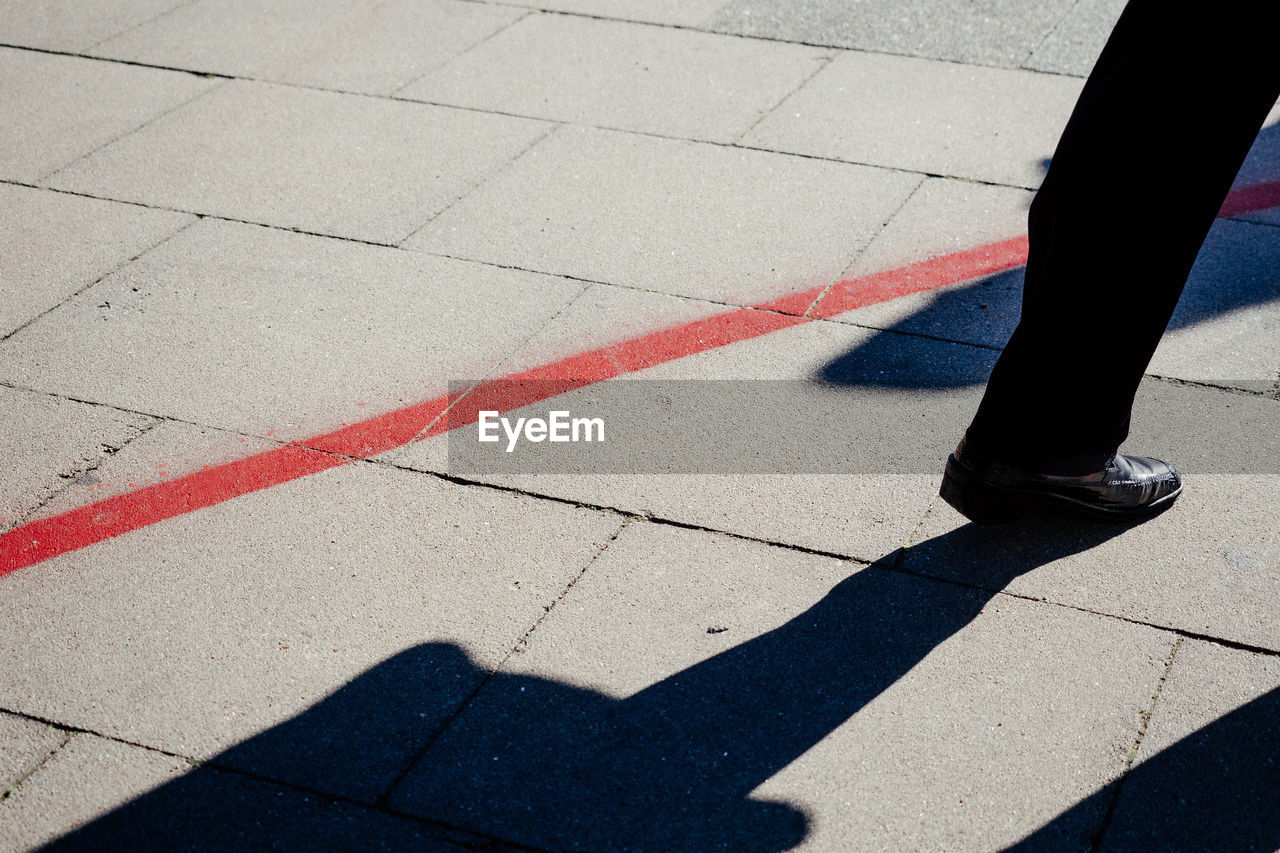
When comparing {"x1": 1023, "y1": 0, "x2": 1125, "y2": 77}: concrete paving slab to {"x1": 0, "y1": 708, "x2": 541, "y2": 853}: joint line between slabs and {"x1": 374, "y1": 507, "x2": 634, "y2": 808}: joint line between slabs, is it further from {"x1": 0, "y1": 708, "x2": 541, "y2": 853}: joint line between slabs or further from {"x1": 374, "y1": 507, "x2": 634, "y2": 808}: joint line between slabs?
{"x1": 0, "y1": 708, "x2": 541, "y2": 853}: joint line between slabs

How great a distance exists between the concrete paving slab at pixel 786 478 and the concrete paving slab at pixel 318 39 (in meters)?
2.85

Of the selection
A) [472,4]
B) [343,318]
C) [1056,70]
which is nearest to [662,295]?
[343,318]

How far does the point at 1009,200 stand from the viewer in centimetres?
519

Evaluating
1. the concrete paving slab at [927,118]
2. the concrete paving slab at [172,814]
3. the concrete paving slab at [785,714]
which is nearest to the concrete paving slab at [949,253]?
the concrete paving slab at [927,118]

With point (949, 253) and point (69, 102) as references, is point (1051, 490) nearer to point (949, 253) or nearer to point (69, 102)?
point (949, 253)

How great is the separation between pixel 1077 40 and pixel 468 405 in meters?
4.42

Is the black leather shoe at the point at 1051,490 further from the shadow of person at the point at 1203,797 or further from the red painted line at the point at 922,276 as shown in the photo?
the red painted line at the point at 922,276

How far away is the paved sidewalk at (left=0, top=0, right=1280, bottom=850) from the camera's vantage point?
8.98ft

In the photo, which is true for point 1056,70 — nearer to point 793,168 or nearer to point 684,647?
point 793,168

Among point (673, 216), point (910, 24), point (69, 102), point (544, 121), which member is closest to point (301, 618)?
point (673, 216)

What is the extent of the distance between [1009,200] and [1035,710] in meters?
2.87

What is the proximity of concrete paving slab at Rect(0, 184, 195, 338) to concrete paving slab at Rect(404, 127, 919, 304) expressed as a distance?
1144mm

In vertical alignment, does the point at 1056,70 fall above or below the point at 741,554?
above

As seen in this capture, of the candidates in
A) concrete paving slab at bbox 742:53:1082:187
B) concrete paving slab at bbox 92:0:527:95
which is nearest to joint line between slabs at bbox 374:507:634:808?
concrete paving slab at bbox 742:53:1082:187
